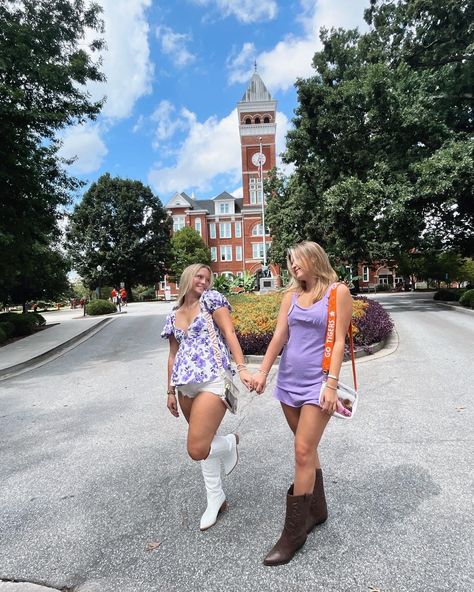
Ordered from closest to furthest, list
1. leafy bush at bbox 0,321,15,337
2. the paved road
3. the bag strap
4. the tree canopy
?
the paved road → the bag strap → leafy bush at bbox 0,321,15,337 → the tree canopy

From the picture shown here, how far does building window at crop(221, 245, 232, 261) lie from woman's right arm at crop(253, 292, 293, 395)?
206 feet

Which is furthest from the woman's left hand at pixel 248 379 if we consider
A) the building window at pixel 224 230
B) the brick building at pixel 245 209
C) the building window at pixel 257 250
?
the building window at pixel 224 230

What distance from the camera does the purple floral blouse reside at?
9.02 ft

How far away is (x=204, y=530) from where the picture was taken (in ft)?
9.48

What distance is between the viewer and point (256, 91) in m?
62.5

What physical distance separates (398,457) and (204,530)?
206 cm

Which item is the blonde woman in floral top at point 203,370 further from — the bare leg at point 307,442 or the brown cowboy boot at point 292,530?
the brown cowboy boot at point 292,530

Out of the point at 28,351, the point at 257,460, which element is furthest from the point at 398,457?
the point at 28,351

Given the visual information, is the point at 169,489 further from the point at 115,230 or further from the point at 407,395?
the point at 115,230

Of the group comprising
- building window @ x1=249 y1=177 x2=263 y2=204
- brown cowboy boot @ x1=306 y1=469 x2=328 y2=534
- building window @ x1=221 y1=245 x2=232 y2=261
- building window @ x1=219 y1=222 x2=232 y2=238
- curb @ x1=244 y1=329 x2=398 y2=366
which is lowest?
curb @ x1=244 y1=329 x2=398 y2=366

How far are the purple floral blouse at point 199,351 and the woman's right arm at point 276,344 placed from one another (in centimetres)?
24

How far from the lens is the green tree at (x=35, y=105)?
420 inches

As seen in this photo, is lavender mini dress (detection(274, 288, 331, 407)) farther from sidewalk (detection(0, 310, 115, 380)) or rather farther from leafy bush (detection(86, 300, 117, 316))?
leafy bush (detection(86, 300, 117, 316))

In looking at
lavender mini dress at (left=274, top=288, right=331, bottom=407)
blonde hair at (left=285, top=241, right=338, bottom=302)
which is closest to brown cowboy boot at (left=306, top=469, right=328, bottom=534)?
lavender mini dress at (left=274, top=288, right=331, bottom=407)
